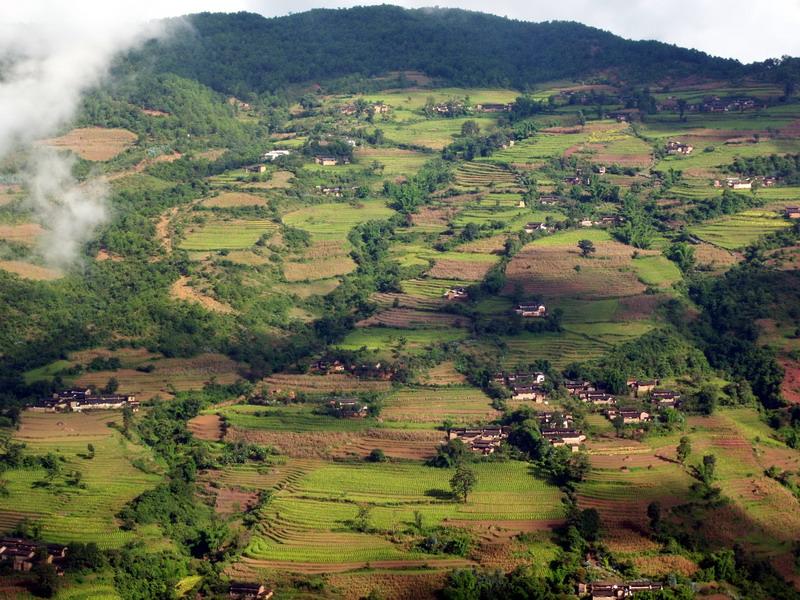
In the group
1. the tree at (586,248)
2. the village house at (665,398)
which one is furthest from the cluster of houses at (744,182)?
the village house at (665,398)

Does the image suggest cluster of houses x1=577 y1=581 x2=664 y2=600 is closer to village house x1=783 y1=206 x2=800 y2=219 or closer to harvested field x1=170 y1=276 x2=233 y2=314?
harvested field x1=170 y1=276 x2=233 y2=314

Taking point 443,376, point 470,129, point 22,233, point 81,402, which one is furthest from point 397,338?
point 470,129

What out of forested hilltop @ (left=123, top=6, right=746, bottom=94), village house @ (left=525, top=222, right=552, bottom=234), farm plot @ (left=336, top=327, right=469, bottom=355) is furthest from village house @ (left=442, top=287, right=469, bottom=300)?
forested hilltop @ (left=123, top=6, right=746, bottom=94)

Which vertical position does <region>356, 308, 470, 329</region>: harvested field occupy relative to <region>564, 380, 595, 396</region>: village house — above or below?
above

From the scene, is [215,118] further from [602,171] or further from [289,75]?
[602,171]

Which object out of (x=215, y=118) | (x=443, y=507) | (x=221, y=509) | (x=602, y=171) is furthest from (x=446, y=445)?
(x=215, y=118)
